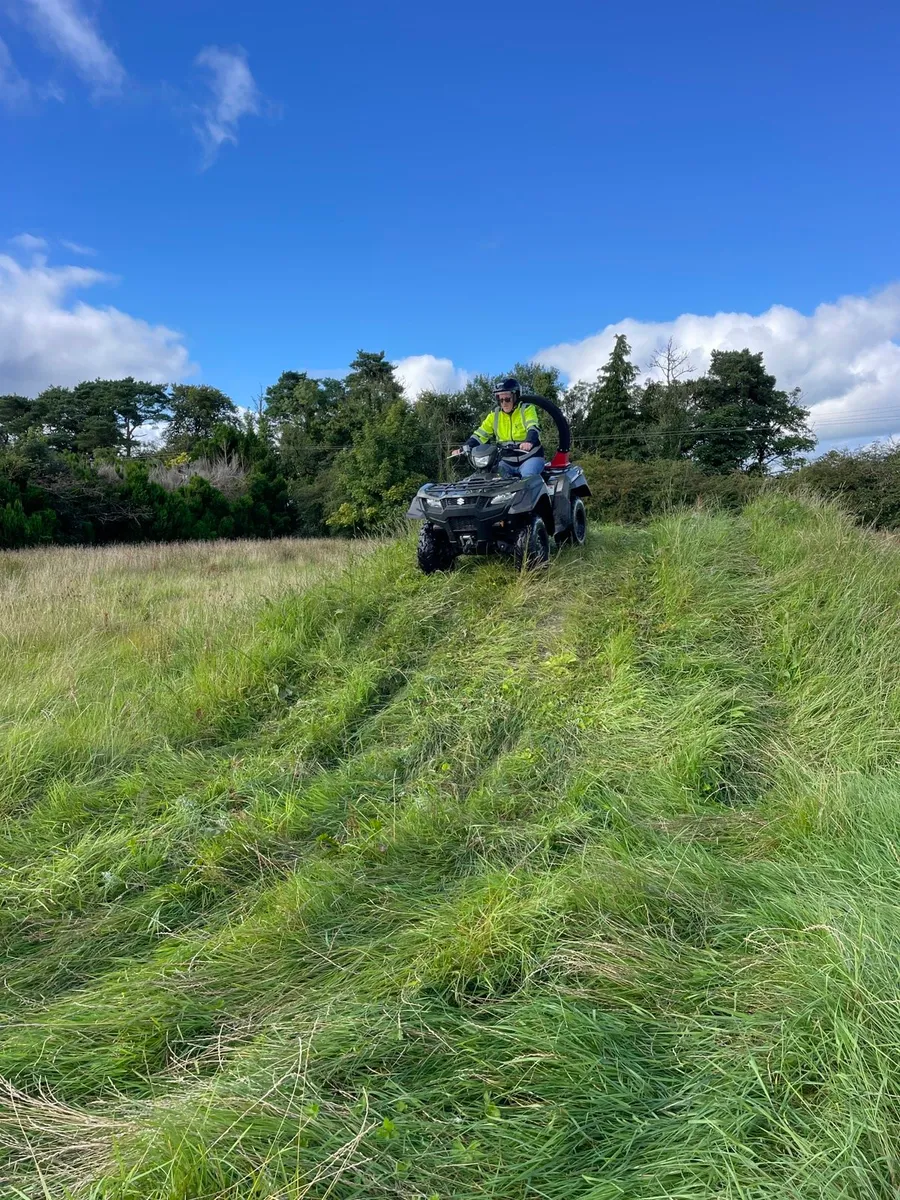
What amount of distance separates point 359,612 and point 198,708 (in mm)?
1841

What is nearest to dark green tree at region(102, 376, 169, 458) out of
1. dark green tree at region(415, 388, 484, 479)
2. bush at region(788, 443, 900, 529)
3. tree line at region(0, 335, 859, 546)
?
tree line at region(0, 335, 859, 546)

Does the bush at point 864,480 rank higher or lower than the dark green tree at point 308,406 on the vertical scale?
lower

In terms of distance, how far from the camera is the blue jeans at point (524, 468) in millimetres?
6477

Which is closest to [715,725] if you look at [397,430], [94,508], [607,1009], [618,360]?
[607,1009]

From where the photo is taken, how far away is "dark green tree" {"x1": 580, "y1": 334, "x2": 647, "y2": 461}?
33625mm

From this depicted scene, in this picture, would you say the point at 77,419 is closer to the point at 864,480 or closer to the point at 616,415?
the point at 616,415

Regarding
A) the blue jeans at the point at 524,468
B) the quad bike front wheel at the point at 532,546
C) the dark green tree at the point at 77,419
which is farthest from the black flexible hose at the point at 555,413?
the dark green tree at the point at 77,419

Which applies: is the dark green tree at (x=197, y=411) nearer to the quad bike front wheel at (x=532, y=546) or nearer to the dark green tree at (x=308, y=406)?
the dark green tree at (x=308, y=406)

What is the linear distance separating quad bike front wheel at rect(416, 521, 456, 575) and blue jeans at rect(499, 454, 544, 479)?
833mm

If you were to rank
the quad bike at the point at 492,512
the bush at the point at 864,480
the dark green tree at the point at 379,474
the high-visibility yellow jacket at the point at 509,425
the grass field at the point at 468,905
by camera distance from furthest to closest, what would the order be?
1. the dark green tree at the point at 379,474
2. the bush at the point at 864,480
3. the high-visibility yellow jacket at the point at 509,425
4. the quad bike at the point at 492,512
5. the grass field at the point at 468,905

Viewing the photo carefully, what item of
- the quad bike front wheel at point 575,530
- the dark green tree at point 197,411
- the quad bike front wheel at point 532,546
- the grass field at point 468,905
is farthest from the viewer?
the dark green tree at point 197,411

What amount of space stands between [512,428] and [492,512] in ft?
4.95

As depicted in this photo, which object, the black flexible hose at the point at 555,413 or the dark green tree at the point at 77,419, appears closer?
the black flexible hose at the point at 555,413

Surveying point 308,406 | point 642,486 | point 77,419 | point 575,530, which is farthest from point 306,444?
point 575,530
